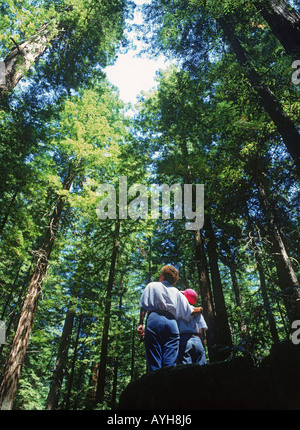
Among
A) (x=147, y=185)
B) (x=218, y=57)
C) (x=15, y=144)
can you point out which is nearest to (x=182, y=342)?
(x=15, y=144)

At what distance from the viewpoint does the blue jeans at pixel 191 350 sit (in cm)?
355

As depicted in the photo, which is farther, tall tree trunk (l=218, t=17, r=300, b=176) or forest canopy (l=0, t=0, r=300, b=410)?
forest canopy (l=0, t=0, r=300, b=410)

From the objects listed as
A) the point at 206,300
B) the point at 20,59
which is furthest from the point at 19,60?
the point at 206,300

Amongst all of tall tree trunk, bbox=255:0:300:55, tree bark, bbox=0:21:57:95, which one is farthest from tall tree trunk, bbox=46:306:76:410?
tall tree trunk, bbox=255:0:300:55

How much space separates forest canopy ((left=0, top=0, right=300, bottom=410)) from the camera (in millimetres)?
4941

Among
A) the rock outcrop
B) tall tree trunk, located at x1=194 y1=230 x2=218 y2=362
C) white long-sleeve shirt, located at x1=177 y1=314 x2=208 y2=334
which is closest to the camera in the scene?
the rock outcrop

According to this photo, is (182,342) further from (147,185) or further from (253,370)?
(147,185)

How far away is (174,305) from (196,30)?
8.51 meters

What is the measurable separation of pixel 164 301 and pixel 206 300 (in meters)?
5.91

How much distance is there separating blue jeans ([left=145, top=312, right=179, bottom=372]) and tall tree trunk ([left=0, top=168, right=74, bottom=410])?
5.20 metres

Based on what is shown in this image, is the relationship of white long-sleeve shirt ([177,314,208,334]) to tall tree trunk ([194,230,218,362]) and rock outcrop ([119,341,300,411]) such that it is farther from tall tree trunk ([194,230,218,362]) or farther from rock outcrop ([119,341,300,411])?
tall tree trunk ([194,230,218,362])

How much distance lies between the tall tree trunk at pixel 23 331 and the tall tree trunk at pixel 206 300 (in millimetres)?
5639

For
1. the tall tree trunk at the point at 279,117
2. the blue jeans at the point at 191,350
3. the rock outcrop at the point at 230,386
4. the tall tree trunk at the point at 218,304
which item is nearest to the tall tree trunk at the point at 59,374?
the tall tree trunk at the point at 218,304

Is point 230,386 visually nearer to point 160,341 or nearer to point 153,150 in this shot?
point 160,341
